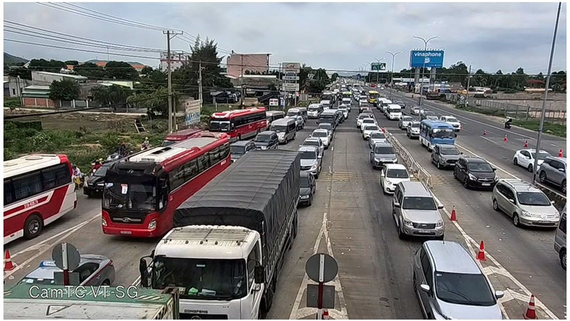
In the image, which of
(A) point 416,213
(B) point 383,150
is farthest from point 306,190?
(B) point 383,150

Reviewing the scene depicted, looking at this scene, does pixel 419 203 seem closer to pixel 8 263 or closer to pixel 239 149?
pixel 8 263

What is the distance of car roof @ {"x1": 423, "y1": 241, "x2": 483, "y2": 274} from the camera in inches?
412

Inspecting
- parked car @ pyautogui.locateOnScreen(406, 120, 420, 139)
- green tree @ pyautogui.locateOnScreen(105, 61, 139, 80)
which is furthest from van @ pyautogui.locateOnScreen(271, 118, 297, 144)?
green tree @ pyautogui.locateOnScreen(105, 61, 139, 80)

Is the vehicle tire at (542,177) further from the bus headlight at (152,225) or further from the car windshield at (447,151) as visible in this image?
the bus headlight at (152,225)

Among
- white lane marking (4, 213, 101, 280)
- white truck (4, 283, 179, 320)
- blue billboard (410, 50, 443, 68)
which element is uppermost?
blue billboard (410, 50, 443, 68)

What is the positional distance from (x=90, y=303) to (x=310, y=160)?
64.5 ft

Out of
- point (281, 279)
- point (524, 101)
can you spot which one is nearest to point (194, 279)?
point (281, 279)

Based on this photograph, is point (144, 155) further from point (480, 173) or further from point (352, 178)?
point (480, 173)

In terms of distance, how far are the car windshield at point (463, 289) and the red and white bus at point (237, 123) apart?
29684 millimetres

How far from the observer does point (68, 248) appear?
908 centimetres

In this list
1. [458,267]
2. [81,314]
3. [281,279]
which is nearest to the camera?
[81,314]

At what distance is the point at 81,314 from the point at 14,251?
1066cm

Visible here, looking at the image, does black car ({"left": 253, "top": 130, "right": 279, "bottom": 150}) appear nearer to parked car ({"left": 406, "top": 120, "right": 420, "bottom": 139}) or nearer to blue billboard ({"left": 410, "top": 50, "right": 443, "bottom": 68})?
parked car ({"left": 406, "top": 120, "right": 420, "bottom": 139})

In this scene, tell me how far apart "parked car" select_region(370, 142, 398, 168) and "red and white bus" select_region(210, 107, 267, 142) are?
13997 mm
